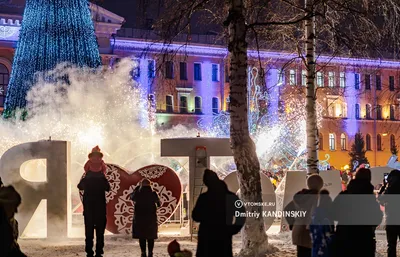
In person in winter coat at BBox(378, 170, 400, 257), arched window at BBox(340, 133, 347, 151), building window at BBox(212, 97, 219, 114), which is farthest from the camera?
arched window at BBox(340, 133, 347, 151)

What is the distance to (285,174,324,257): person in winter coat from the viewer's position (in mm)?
8578

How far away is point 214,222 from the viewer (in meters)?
7.70

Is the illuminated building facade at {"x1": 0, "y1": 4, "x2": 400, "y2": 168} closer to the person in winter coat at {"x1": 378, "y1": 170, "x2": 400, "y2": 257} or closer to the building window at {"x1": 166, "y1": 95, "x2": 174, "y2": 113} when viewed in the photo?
the building window at {"x1": 166, "y1": 95, "x2": 174, "y2": 113}

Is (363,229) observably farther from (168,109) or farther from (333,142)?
(333,142)

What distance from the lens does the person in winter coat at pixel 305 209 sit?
338 inches

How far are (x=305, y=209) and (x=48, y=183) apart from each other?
320 inches

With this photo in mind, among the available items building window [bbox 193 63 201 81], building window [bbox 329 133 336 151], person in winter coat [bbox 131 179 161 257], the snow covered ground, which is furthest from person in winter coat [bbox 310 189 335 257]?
building window [bbox 329 133 336 151]

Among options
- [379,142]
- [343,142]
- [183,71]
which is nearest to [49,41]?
[183,71]

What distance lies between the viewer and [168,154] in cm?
1566

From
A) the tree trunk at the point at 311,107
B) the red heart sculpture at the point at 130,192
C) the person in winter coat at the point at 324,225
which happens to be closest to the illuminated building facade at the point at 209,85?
the tree trunk at the point at 311,107

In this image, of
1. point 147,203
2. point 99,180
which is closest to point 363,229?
point 147,203

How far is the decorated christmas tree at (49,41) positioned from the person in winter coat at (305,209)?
16.2 metres

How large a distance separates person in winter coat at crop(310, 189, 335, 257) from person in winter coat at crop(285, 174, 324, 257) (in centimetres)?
22

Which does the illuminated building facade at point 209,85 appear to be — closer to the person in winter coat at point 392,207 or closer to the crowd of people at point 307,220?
the person in winter coat at point 392,207
